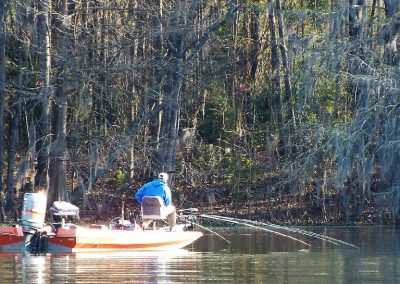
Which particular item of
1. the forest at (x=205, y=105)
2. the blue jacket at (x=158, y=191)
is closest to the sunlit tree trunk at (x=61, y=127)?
the forest at (x=205, y=105)

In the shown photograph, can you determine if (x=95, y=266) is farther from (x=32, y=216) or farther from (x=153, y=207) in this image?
(x=153, y=207)

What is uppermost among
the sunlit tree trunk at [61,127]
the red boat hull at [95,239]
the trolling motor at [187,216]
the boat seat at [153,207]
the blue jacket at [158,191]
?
the sunlit tree trunk at [61,127]

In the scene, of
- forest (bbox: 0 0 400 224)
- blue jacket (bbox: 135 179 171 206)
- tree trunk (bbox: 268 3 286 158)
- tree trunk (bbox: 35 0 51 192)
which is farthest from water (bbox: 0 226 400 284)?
tree trunk (bbox: 268 3 286 158)

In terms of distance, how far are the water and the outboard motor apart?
1.58ft

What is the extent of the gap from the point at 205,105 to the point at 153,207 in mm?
16006

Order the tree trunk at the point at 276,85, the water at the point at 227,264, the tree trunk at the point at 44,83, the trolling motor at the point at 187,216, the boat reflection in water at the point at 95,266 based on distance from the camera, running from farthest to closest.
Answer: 1. the tree trunk at the point at 276,85
2. the tree trunk at the point at 44,83
3. the trolling motor at the point at 187,216
4. the water at the point at 227,264
5. the boat reflection in water at the point at 95,266

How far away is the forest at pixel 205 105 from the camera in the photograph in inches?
1176

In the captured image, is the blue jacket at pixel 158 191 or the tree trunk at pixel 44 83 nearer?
the blue jacket at pixel 158 191

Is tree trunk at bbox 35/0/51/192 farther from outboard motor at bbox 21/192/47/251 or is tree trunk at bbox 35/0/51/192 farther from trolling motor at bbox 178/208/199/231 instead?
outboard motor at bbox 21/192/47/251

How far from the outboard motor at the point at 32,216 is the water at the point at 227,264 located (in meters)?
0.48

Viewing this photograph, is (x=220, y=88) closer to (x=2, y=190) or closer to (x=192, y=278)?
(x=2, y=190)

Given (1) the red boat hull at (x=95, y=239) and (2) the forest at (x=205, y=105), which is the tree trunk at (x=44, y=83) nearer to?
(2) the forest at (x=205, y=105)

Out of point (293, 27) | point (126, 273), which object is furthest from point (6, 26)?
point (126, 273)

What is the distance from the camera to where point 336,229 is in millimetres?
31750
